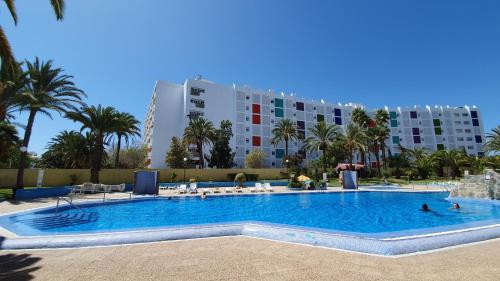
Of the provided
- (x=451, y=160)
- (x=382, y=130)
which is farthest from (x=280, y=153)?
(x=451, y=160)

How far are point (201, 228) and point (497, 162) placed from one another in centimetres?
5295

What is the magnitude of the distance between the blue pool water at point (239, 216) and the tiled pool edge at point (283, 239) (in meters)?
2.27

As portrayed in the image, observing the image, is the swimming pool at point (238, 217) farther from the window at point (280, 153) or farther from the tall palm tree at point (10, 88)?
the window at point (280, 153)

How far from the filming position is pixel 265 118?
59.8 meters

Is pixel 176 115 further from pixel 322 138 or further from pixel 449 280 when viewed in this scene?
pixel 449 280

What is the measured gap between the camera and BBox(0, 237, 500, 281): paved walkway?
13.8ft

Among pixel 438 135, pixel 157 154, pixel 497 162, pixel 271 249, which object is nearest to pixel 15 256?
pixel 271 249

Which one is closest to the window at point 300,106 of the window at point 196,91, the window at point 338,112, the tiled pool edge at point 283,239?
the window at point 338,112

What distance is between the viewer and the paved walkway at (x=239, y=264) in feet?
13.8

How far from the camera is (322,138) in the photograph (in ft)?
137

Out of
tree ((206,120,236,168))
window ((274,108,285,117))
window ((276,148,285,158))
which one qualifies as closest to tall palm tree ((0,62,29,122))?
tree ((206,120,236,168))

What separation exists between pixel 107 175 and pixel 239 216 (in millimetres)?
26299

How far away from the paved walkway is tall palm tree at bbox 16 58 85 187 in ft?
57.7

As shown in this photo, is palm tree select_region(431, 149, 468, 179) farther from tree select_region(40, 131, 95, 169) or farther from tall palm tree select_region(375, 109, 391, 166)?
tree select_region(40, 131, 95, 169)
